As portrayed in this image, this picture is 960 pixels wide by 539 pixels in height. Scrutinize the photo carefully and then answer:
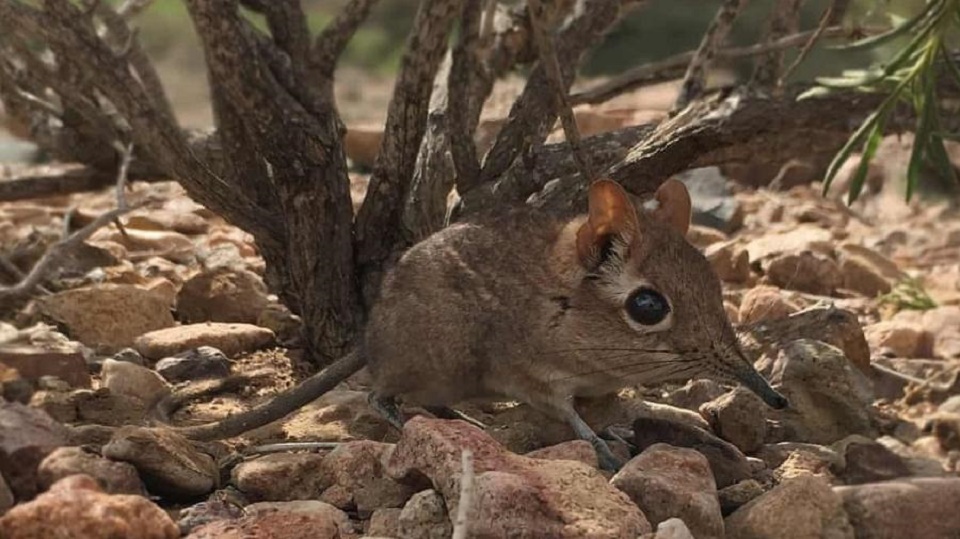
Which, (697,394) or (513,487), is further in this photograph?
(697,394)

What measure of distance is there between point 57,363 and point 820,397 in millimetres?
2303

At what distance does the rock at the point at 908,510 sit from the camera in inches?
126

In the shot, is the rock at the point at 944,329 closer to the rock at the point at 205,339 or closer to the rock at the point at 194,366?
the rock at the point at 205,339

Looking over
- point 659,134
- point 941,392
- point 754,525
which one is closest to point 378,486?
point 754,525

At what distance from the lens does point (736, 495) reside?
3.50 meters

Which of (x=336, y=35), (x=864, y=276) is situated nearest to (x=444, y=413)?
(x=336, y=35)

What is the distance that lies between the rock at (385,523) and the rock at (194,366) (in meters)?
1.45

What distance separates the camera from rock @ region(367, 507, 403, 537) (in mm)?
3150

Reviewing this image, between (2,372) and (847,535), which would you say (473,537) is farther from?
(2,372)

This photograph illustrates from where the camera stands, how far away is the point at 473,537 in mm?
2840

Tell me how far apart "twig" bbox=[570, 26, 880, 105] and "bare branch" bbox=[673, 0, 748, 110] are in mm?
95

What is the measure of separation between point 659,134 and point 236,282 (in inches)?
66.3

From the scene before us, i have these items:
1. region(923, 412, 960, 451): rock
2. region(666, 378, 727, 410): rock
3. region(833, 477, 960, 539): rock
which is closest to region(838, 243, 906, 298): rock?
region(923, 412, 960, 451): rock

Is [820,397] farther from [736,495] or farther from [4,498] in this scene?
[4,498]
